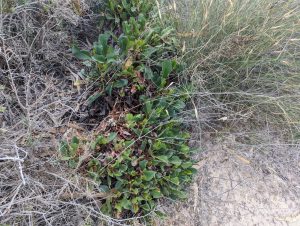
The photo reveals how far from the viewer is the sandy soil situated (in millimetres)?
2287

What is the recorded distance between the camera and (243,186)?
2.44m

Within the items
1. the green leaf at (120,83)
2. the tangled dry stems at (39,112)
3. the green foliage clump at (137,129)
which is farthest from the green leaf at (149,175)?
the green leaf at (120,83)

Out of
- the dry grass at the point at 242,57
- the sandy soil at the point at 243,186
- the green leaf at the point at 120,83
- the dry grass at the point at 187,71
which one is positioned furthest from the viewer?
the dry grass at the point at 242,57

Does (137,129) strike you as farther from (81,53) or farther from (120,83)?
(81,53)

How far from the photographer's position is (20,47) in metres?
2.29

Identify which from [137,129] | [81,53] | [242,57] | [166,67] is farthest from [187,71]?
[81,53]

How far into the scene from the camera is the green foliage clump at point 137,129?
1.97 m

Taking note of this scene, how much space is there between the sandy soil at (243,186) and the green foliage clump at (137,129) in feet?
0.75

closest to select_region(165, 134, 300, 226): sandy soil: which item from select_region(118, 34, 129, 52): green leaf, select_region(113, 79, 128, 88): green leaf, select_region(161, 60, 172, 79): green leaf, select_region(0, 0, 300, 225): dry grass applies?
select_region(0, 0, 300, 225): dry grass

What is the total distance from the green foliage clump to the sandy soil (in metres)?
0.23

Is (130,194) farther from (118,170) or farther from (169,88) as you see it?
(169,88)

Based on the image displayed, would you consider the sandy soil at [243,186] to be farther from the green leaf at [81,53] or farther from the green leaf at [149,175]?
the green leaf at [81,53]

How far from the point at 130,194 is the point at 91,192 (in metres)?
0.20

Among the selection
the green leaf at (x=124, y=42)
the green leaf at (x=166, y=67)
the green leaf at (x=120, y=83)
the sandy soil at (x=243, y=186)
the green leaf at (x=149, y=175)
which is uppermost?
the green leaf at (x=124, y=42)
